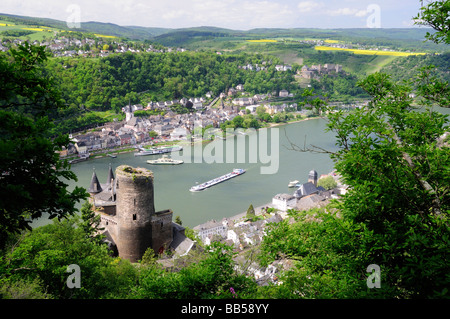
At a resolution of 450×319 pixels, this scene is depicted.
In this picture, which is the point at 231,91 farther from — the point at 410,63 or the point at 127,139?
the point at 410,63

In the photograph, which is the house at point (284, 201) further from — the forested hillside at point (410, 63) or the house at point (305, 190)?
the forested hillside at point (410, 63)

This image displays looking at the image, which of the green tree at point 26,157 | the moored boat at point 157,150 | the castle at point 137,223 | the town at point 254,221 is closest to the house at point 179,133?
the moored boat at point 157,150

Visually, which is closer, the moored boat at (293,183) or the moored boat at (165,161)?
the moored boat at (293,183)

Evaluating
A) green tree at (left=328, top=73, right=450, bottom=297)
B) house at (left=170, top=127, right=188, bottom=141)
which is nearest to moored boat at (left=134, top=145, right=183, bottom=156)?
house at (left=170, top=127, right=188, bottom=141)

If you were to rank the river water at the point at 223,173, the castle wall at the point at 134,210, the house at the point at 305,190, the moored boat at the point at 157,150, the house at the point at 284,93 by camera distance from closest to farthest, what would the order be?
1. the castle wall at the point at 134,210
2. the river water at the point at 223,173
3. the house at the point at 305,190
4. the moored boat at the point at 157,150
5. the house at the point at 284,93

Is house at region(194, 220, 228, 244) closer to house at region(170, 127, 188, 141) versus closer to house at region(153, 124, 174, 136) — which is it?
house at region(170, 127, 188, 141)
